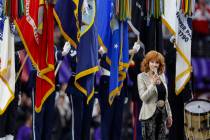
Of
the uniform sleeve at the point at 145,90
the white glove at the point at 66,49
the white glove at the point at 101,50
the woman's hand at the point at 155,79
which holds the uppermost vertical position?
the white glove at the point at 101,50

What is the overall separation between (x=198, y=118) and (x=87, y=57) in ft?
5.49

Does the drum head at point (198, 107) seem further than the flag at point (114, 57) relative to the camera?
No

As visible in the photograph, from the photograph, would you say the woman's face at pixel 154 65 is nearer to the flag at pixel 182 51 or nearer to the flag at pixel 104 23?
the flag at pixel 104 23

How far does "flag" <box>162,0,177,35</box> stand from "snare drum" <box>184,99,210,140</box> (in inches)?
53.3

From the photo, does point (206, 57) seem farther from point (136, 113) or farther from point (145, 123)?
point (145, 123)

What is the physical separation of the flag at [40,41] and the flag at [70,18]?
0.13 m

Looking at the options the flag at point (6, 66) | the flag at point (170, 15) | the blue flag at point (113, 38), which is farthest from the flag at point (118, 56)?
the flag at point (6, 66)

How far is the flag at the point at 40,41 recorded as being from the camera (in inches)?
399

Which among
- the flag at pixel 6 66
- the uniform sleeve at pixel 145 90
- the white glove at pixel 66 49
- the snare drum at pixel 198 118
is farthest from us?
the white glove at pixel 66 49

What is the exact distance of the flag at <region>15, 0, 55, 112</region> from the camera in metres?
10.1

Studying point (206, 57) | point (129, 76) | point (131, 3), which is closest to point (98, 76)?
point (129, 76)

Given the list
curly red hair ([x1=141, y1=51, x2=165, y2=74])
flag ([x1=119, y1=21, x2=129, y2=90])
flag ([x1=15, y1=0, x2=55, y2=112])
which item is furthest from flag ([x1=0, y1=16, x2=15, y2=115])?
curly red hair ([x1=141, y1=51, x2=165, y2=74])

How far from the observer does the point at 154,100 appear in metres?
9.54

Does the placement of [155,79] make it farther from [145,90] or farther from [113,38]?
[113,38]
